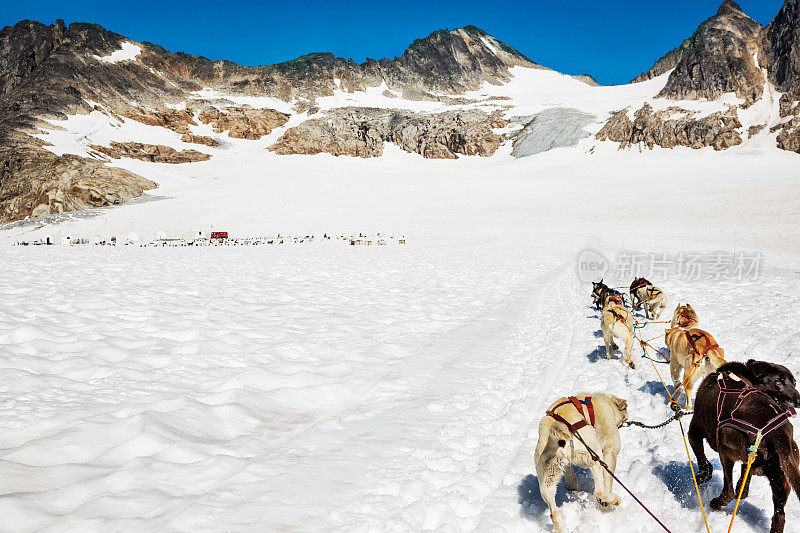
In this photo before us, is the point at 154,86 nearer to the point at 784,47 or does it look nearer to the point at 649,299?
the point at 649,299

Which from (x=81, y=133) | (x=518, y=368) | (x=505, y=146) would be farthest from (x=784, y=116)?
(x=81, y=133)

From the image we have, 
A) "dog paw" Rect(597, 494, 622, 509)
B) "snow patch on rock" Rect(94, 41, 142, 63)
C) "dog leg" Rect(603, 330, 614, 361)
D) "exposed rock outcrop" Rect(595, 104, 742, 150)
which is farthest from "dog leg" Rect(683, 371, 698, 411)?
"snow patch on rock" Rect(94, 41, 142, 63)

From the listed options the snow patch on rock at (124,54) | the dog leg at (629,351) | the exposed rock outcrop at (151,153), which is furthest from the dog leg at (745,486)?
the snow patch on rock at (124,54)

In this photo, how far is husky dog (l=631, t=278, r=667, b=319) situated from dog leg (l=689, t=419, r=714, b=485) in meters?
7.13

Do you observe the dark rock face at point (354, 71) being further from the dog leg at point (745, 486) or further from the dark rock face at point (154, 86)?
the dog leg at point (745, 486)

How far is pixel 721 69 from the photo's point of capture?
274 feet

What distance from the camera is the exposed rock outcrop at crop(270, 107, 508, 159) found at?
98.0 metres

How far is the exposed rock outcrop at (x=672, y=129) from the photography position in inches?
2773

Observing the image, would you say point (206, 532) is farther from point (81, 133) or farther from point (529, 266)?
point (81, 133)

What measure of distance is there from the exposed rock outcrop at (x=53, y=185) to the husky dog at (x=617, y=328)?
73.5 metres

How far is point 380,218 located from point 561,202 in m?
25.1

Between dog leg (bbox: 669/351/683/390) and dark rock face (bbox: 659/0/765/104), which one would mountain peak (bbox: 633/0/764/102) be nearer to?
dark rock face (bbox: 659/0/765/104)

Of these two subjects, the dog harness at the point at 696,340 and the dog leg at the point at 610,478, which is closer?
the dog leg at the point at 610,478

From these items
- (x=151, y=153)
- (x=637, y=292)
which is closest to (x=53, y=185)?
(x=151, y=153)
